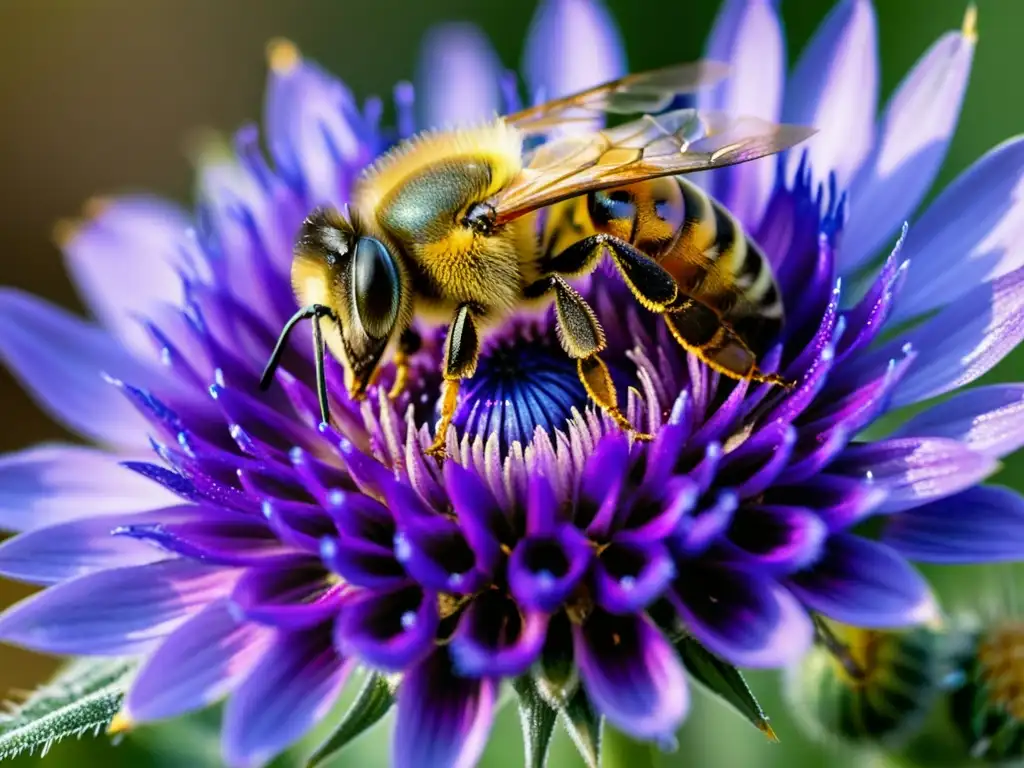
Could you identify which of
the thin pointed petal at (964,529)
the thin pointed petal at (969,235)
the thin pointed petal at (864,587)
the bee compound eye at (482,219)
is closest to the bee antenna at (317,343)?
the bee compound eye at (482,219)

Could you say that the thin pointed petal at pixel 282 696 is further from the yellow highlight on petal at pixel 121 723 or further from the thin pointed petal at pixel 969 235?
the thin pointed petal at pixel 969 235

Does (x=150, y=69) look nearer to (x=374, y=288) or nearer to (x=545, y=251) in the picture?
(x=545, y=251)

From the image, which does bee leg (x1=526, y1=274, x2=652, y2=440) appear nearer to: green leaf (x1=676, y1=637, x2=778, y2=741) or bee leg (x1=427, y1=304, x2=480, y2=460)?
bee leg (x1=427, y1=304, x2=480, y2=460)

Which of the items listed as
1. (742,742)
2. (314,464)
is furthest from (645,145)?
(742,742)

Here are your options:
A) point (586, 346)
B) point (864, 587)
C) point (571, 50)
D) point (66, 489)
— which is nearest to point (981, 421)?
point (864, 587)

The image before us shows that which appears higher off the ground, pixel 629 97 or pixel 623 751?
pixel 629 97

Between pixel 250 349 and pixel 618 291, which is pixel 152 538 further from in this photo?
pixel 618 291
